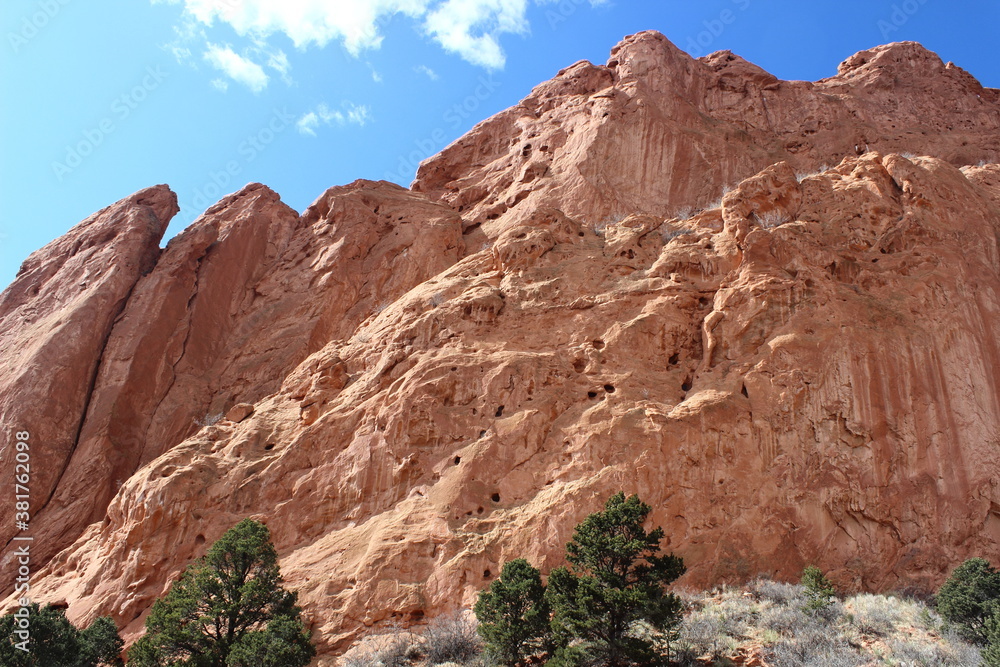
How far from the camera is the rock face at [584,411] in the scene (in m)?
17.0

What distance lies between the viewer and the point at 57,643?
51.6ft

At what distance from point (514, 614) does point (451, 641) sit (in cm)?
174

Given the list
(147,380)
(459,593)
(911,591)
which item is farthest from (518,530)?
(147,380)

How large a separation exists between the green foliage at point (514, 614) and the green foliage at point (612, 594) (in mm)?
333

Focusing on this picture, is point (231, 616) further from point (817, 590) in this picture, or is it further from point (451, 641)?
point (817, 590)

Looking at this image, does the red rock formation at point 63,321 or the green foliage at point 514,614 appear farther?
the red rock formation at point 63,321

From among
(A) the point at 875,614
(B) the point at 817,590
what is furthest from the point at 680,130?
(A) the point at 875,614

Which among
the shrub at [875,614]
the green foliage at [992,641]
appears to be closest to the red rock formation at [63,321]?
the shrub at [875,614]

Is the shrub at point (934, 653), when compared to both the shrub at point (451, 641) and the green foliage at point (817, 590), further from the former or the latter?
the shrub at point (451, 641)

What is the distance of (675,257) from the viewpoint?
875 inches

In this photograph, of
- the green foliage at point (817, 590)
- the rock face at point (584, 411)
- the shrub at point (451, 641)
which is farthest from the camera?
the rock face at point (584, 411)

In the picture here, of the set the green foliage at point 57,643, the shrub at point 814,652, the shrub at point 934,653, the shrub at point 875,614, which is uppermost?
the green foliage at point 57,643

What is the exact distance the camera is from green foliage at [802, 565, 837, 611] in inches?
591

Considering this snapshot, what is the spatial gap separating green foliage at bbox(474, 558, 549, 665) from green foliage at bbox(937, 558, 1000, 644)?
7579mm
